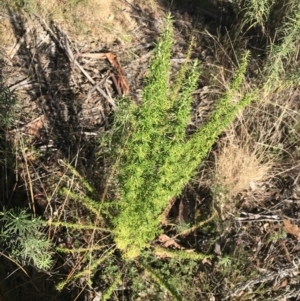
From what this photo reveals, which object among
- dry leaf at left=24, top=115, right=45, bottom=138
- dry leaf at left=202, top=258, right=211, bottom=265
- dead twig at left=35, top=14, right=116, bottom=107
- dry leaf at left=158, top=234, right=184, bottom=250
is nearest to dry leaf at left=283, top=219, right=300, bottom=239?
dry leaf at left=202, top=258, right=211, bottom=265

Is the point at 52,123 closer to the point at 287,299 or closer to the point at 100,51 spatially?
the point at 100,51

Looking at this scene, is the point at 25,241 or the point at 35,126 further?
the point at 35,126

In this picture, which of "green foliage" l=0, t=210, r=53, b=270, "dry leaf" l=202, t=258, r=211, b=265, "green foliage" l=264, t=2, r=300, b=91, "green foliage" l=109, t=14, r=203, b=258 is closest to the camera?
"green foliage" l=109, t=14, r=203, b=258

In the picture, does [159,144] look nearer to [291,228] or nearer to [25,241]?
[25,241]

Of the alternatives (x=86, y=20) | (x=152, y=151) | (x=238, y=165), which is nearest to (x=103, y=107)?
(x=86, y=20)

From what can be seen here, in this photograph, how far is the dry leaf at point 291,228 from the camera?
2836mm

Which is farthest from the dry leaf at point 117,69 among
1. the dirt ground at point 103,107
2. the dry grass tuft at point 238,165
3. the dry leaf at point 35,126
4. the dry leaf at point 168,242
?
the dry leaf at point 168,242

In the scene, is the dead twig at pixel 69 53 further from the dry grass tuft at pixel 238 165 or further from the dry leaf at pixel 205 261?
the dry leaf at pixel 205 261

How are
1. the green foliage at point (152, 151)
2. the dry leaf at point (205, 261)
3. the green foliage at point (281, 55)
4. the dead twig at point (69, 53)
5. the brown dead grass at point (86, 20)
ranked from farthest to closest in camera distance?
the brown dead grass at point (86, 20) < the dead twig at point (69, 53) < the green foliage at point (281, 55) < the dry leaf at point (205, 261) < the green foliage at point (152, 151)

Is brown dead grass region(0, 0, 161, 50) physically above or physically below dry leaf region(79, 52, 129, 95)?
above

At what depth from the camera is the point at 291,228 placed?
2.85 metres

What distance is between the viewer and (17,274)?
Answer: 2297mm

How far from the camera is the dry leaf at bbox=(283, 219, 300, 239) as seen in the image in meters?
2.84

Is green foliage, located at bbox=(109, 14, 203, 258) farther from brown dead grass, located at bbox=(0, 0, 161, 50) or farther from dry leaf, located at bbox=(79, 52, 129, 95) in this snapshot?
brown dead grass, located at bbox=(0, 0, 161, 50)
